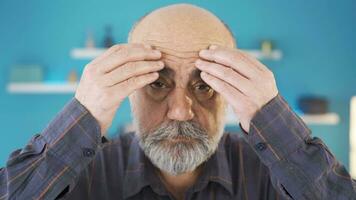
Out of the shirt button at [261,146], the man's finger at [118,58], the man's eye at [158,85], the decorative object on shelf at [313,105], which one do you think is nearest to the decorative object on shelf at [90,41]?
the decorative object on shelf at [313,105]

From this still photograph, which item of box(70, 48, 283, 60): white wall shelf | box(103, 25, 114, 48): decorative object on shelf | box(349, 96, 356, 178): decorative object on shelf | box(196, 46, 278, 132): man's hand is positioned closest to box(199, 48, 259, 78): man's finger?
box(196, 46, 278, 132): man's hand

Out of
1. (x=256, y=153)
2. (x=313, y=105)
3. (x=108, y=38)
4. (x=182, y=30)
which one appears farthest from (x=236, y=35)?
(x=256, y=153)

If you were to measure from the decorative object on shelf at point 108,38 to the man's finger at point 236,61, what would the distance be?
266 cm

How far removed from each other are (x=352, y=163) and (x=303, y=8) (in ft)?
4.93

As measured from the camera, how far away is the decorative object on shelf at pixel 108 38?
3.45 meters

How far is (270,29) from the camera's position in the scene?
364cm

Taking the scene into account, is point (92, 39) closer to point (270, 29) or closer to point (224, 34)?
point (270, 29)

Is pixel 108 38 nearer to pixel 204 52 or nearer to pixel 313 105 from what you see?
pixel 313 105

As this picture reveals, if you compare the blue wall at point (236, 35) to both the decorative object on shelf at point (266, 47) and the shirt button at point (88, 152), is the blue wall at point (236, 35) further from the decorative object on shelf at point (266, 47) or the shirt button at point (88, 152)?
the shirt button at point (88, 152)

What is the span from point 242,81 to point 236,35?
2.82 m

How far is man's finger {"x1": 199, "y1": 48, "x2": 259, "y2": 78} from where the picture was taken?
0.87 m

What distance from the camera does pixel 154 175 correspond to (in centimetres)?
113

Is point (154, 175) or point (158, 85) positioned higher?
point (158, 85)

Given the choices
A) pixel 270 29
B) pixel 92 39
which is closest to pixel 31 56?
pixel 92 39
